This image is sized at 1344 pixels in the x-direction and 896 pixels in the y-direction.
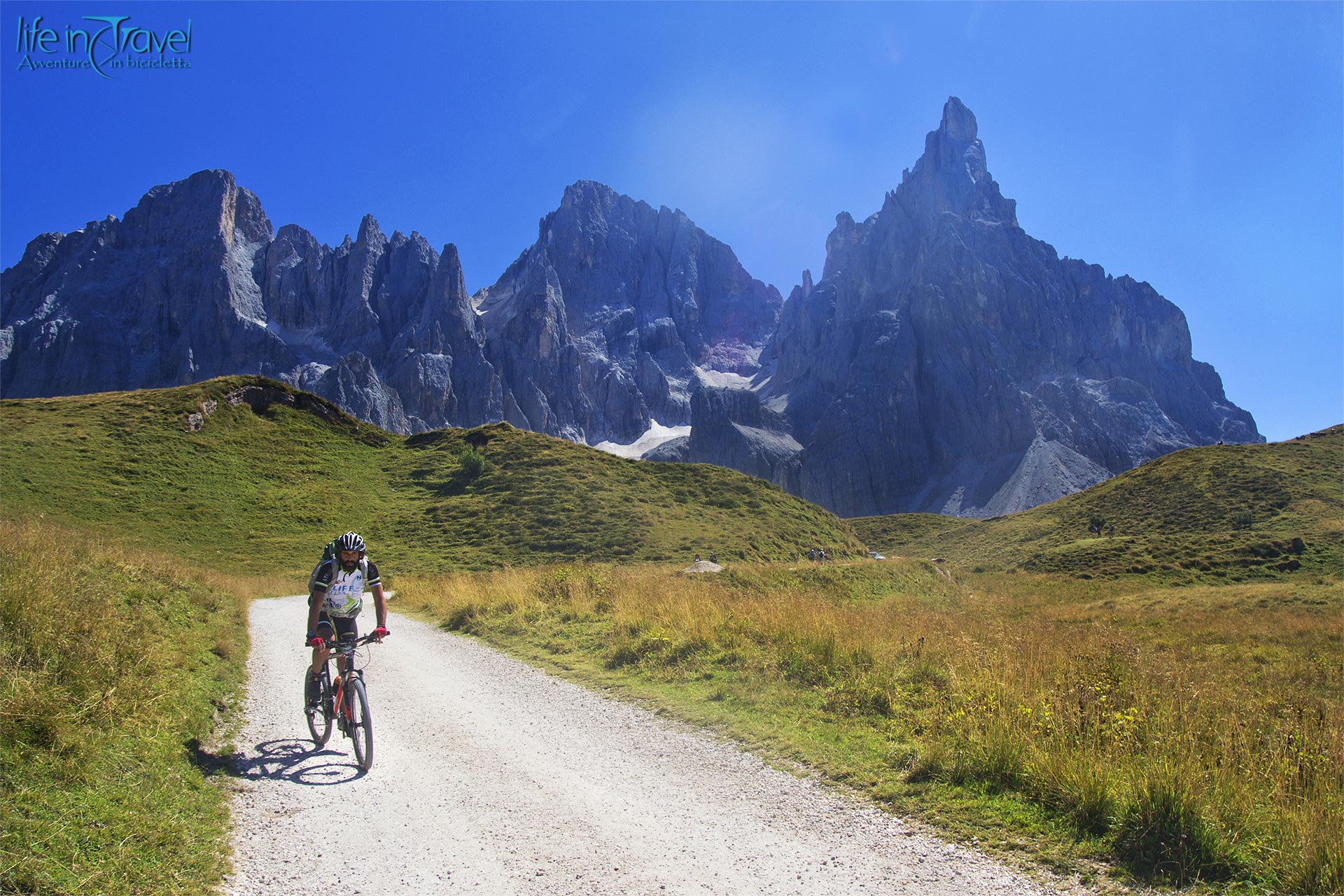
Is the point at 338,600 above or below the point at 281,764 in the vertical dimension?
above

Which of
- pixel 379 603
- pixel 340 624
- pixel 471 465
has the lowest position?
pixel 340 624

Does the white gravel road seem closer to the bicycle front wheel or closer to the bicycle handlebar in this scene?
the bicycle front wheel

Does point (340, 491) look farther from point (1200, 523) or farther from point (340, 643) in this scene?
point (1200, 523)

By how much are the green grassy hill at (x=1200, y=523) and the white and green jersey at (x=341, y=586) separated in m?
46.4

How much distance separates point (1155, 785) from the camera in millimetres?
4723

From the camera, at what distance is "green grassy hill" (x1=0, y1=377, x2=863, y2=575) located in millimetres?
38062

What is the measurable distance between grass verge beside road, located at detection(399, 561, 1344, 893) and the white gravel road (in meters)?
0.73

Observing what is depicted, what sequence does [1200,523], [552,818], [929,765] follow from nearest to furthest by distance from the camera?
[552,818]
[929,765]
[1200,523]

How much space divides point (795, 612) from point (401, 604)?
51.1ft

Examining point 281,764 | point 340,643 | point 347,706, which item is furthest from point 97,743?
point 340,643

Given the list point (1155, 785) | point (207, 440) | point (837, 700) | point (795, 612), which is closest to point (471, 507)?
point (207, 440)

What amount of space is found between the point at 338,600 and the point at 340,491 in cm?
4664

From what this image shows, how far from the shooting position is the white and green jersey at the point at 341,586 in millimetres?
7236

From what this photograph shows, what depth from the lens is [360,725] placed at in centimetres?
666
